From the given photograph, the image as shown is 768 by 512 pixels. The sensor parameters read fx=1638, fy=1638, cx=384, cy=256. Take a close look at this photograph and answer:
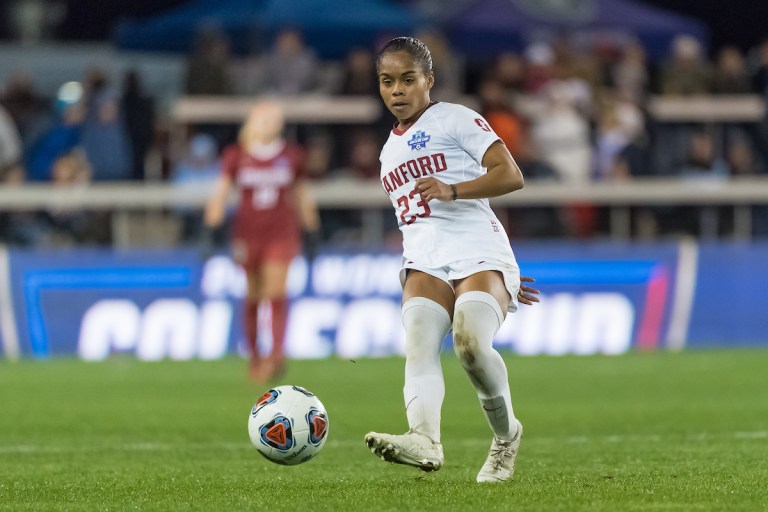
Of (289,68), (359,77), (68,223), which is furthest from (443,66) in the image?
(68,223)

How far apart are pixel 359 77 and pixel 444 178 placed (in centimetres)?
1257

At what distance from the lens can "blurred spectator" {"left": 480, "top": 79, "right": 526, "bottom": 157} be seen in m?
18.5

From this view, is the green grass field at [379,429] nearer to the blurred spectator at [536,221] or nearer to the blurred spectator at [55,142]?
the blurred spectator at [536,221]

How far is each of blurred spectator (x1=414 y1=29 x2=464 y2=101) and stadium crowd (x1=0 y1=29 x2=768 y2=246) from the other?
36 mm

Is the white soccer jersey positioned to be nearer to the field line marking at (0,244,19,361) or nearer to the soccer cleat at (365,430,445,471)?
the soccer cleat at (365,430,445,471)

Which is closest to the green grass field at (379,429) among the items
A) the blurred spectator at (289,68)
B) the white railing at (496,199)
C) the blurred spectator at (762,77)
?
the white railing at (496,199)

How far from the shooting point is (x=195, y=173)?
18891 mm

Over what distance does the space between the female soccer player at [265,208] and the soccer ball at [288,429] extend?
23.6 feet

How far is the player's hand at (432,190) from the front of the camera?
6977mm

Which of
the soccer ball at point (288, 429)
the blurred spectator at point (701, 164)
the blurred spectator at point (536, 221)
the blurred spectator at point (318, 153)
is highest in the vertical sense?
the blurred spectator at point (318, 153)

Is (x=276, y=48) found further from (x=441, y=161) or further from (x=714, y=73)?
(x=441, y=161)

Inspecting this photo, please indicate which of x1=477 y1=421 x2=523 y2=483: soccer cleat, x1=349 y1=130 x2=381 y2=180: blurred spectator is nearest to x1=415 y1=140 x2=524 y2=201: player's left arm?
x1=477 y1=421 x2=523 y2=483: soccer cleat

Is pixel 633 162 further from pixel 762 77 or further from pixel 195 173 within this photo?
pixel 195 173

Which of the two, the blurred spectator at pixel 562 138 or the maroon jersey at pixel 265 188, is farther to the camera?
the blurred spectator at pixel 562 138
